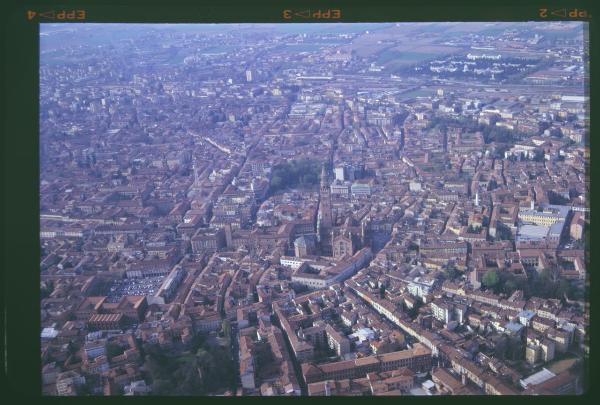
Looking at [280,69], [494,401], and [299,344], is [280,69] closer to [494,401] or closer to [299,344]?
[299,344]

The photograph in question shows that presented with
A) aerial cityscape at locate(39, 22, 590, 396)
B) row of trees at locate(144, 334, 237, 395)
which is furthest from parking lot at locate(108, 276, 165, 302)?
row of trees at locate(144, 334, 237, 395)

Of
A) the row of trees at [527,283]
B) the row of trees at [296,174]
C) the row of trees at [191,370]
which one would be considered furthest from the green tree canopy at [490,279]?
the row of trees at [296,174]

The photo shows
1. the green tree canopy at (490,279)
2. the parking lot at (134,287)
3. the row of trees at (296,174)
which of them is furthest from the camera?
the row of trees at (296,174)

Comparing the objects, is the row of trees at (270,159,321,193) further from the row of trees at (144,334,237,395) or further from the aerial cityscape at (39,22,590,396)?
the row of trees at (144,334,237,395)

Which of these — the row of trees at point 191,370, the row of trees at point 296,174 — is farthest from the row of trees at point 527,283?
the row of trees at point 296,174

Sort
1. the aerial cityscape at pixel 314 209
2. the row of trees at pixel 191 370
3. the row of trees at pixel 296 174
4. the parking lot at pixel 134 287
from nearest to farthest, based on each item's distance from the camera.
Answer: the row of trees at pixel 191 370
the aerial cityscape at pixel 314 209
the parking lot at pixel 134 287
the row of trees at pixel 296 174

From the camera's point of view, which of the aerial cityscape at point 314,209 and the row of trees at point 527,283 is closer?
the aerial cityscape at point 314,209

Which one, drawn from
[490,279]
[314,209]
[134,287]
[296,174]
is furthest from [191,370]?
[296,174]

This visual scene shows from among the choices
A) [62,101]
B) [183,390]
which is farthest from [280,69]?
[183,390]

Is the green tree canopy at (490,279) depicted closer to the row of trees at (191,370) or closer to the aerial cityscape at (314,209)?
the aerial cityscape at (314,209)

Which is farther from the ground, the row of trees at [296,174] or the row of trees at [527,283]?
the row of trees at [296,174]
